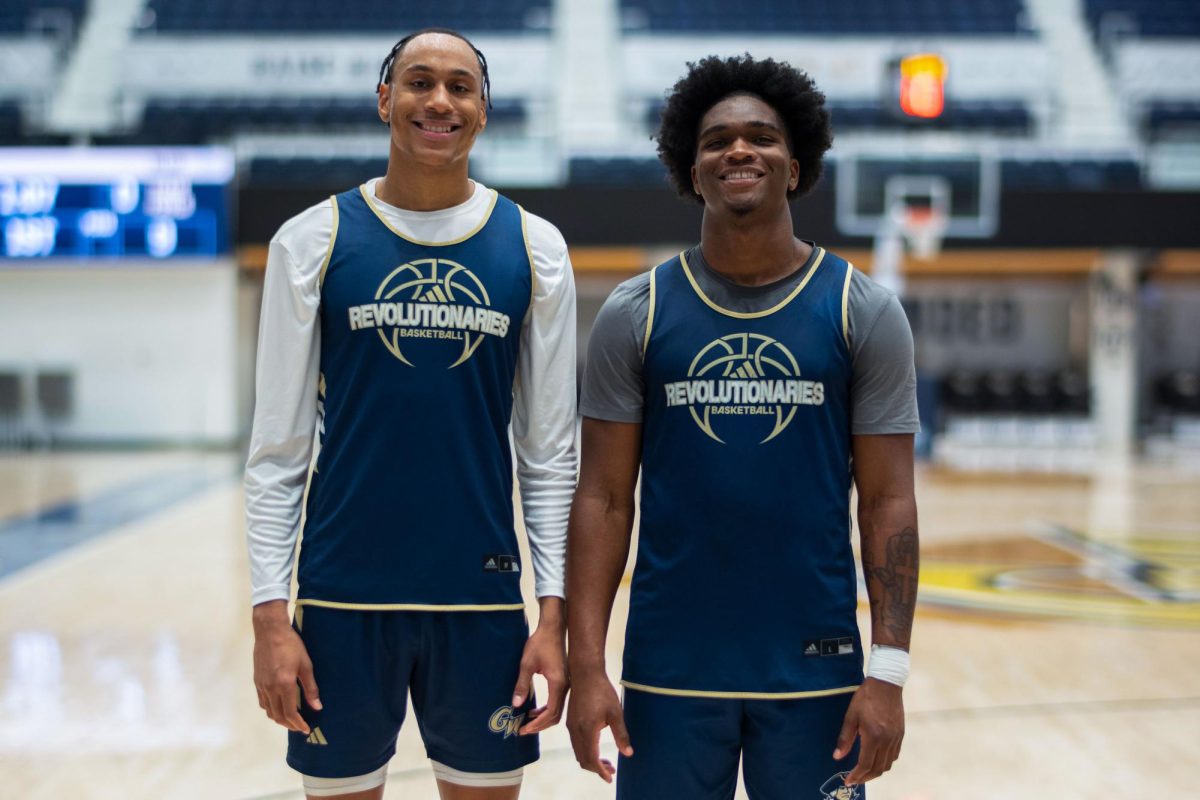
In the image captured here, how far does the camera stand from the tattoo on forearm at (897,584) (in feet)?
5.73

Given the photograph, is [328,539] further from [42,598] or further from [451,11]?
[451,11]

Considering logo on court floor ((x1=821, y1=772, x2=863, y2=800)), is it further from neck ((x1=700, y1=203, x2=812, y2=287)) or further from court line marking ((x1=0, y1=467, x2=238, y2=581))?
court line marking ((x1=0, y1=467, x2=238, y2=581))

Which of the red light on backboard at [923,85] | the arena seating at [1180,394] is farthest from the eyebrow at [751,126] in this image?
the arena seating at [1180,394]

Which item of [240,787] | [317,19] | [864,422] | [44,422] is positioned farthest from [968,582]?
[317,19]

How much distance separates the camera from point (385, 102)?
189 cm

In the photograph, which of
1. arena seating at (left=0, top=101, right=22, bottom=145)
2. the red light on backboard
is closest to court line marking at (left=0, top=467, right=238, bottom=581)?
arena seating at (left=0, top=101, right=22, bottom=145)

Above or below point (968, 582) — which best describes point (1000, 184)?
above

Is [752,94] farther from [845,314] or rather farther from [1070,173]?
[1070,173]

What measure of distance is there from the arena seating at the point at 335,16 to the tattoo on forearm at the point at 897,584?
15.7 metres

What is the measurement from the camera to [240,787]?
3.30 metres

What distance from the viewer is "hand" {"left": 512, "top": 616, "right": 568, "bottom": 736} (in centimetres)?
178

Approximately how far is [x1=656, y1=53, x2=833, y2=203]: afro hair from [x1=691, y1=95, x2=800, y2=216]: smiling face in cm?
3

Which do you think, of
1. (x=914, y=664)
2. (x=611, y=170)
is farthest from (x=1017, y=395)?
(x=914, y=664)

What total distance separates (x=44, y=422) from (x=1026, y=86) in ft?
43.5
